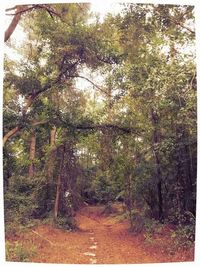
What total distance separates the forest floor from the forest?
0.15ft

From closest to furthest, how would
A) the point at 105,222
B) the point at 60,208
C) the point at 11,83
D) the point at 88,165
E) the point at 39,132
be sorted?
the point at 11,83 < the point at 39,132 < the point at 60,208 < the point at 105,222 < the point at 88,165

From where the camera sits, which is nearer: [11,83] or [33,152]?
[11,83]

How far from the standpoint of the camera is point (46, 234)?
10508 millimetres

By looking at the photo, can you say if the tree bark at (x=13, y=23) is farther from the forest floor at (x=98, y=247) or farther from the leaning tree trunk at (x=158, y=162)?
the forest floor at (x=98, y=247)

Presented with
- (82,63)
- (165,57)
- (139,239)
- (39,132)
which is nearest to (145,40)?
(82,63)

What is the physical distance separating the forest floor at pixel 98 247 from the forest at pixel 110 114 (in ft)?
0.15

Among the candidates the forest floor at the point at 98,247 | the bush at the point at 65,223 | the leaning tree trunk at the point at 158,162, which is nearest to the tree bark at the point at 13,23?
the leaning tree trunk at the point at 158,162

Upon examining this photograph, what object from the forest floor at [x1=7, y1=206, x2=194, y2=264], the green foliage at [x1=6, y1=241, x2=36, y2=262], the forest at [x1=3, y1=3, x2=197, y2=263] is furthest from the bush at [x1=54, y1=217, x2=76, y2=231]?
the green foliage at [x1=6, y1=241, x2=36, y2=262]

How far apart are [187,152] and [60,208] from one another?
16.5 feet

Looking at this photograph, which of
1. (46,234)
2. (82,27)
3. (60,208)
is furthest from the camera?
(60,208)

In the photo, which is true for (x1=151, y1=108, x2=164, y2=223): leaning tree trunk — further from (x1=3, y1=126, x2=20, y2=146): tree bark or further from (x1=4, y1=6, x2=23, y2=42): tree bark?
(x1=4, y1=6, x2=23, y2=42): tree bark

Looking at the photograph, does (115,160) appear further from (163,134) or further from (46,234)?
(46,234)

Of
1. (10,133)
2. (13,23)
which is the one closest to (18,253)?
(10,133)

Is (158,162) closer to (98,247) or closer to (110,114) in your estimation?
(110,114)
